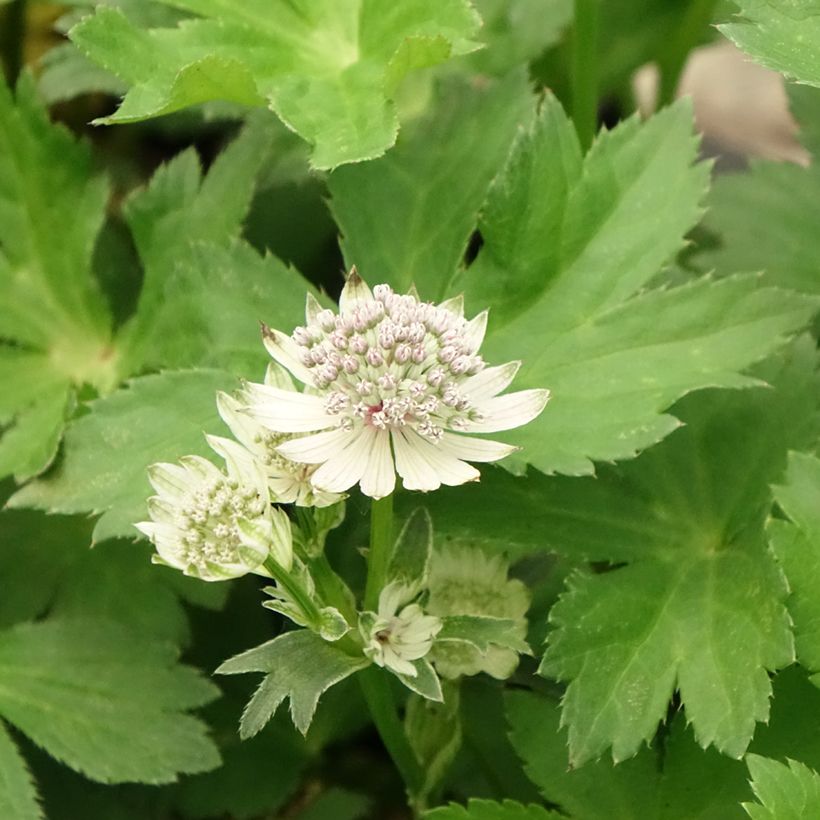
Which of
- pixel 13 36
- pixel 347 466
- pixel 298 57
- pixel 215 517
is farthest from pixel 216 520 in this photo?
pixel 13 36

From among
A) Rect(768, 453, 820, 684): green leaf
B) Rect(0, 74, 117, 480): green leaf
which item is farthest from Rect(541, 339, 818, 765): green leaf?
Rect(0, 74, 117, 480): green leaf

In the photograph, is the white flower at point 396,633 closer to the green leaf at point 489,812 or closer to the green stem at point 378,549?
the green stem at point 378,549

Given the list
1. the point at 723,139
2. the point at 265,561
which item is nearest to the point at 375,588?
the point at 265,561

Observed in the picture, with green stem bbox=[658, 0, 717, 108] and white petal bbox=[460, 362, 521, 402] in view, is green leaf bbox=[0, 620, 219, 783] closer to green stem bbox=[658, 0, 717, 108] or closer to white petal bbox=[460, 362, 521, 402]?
white petal bbox=[460, 362, 521, 402]

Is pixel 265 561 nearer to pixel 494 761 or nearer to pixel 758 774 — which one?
pixel 758 774

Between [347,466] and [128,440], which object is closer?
[347,466]

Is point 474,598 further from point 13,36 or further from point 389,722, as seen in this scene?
point 13,36
